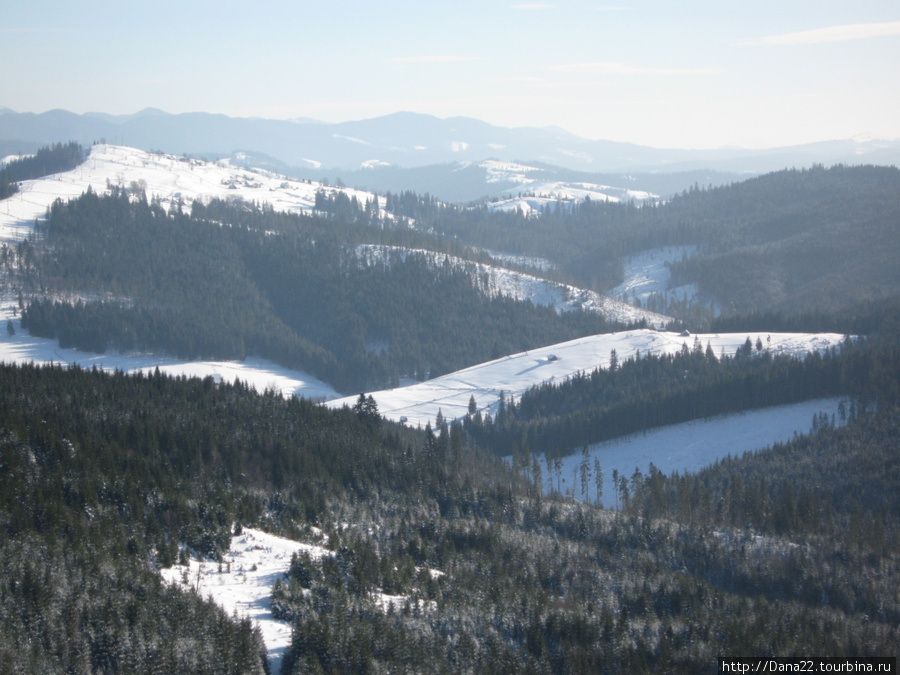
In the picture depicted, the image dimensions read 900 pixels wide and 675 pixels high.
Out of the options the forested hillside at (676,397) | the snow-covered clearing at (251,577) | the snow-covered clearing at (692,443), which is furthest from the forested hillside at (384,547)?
the forested hillside at (676,397)

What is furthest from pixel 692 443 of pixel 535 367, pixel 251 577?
pixel 251 577

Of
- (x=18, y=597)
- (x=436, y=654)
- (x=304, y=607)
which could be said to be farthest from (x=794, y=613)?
(x=18, y=597)

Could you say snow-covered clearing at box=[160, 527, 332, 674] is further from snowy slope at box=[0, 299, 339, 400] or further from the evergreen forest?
snowy slope at box=[0, 299, 339, 400]

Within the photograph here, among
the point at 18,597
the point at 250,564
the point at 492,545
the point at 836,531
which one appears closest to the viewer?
the point at 18,597

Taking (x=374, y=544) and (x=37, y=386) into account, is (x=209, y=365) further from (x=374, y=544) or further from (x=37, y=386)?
(x=374, y=544)

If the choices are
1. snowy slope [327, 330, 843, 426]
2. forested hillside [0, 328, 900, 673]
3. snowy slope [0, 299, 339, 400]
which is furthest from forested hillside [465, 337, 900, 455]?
snowy slope [0, 299, 339, 400]

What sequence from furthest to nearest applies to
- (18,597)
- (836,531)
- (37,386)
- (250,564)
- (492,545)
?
(836,531)
(37,386)
(492,545)
(250,564)
(18,597)

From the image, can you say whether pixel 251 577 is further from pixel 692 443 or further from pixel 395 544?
pixel 692 443
